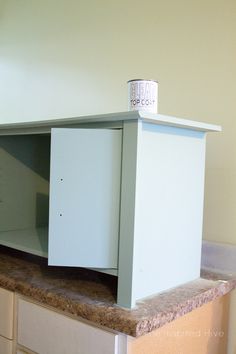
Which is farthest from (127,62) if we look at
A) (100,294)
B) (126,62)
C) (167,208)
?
(100,294)

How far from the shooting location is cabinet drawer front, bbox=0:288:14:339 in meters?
1.26

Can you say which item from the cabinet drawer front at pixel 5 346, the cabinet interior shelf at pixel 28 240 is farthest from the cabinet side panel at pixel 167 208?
the cabinet drawer front at pixel 5 346

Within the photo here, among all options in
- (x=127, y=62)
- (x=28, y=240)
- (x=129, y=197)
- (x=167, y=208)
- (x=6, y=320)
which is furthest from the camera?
(x=127, y=62)

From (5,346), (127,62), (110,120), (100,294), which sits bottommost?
(5,346)

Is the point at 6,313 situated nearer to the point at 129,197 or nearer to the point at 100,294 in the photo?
the point at 100,294

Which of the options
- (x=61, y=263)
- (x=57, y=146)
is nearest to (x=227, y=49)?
(x=57, y=146)

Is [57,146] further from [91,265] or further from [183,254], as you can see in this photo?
[183,254]

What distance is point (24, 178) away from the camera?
1.72 meters

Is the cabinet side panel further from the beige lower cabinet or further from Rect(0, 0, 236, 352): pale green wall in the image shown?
the beige lower cabinet

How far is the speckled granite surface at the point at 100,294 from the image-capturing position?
0.99 m

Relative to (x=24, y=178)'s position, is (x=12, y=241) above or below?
below

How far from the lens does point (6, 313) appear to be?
1.27 metres

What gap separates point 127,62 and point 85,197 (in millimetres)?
849

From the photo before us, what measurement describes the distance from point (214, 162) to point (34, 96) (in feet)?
3.99
